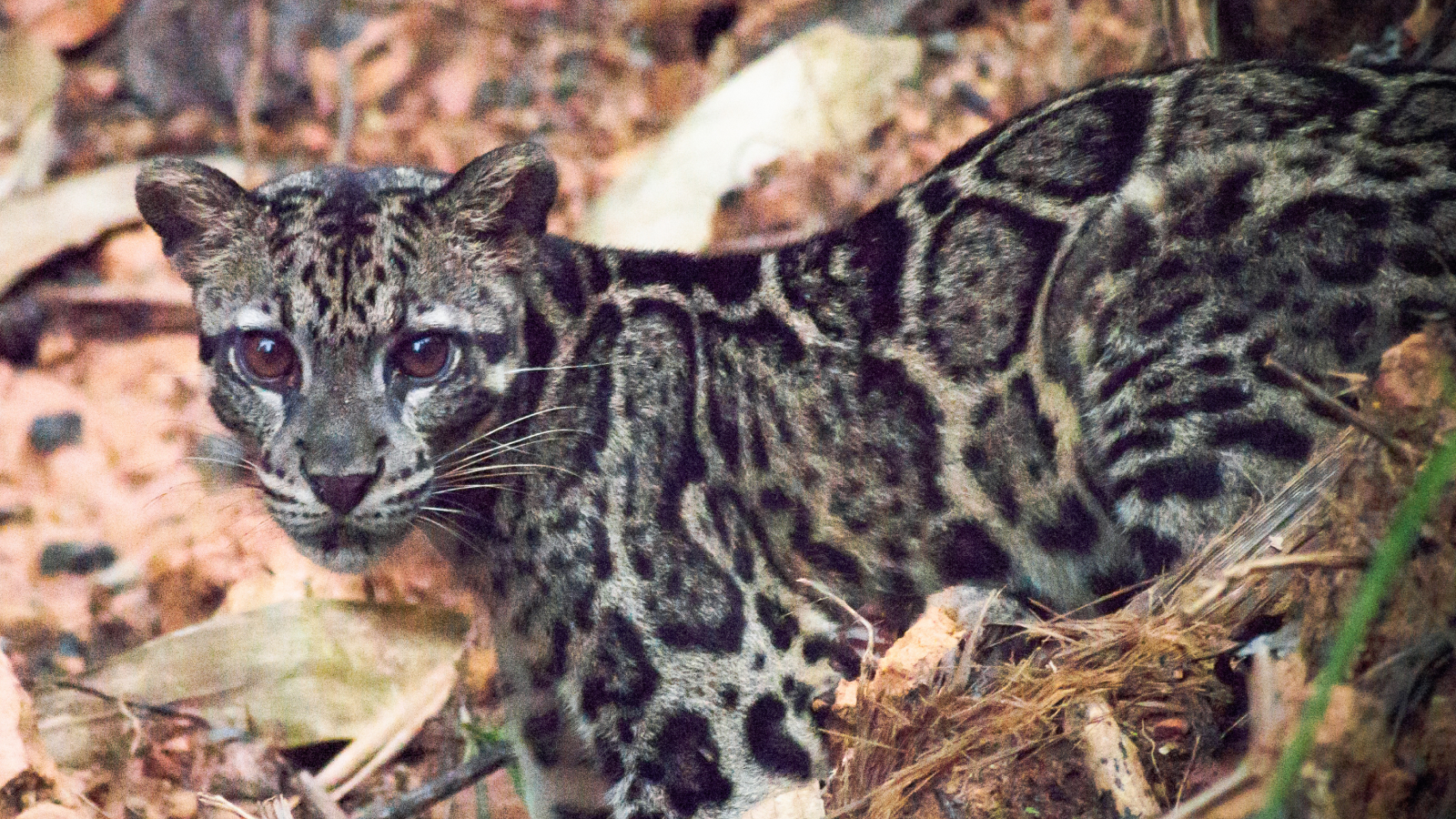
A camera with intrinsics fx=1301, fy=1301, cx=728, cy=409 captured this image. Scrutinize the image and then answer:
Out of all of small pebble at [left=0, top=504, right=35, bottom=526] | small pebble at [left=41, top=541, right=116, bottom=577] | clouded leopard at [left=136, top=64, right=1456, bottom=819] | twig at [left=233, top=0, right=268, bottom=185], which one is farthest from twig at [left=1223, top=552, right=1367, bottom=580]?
twig at [left=233, top=0, right=268, bottom=185]

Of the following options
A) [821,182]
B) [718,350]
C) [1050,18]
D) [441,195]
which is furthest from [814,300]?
[1050,18]

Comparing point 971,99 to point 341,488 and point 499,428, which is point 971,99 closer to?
point 499,428

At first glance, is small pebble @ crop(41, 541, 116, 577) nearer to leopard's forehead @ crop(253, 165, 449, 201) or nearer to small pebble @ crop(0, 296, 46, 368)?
small pebble @ crop(0, 296, 46, 368)

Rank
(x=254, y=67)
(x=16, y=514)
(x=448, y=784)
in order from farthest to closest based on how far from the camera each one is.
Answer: (x=254, y=67)
(x=16, y=514)
(x=448, y=784)

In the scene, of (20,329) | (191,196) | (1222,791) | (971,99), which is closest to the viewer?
(1222,791)

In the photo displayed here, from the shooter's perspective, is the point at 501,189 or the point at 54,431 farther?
the point at 54,431

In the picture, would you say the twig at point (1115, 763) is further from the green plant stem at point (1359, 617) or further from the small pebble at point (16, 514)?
the small pebble at point (16, 514)

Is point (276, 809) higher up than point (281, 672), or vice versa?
point (276, 809)

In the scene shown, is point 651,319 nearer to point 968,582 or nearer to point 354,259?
point 354,259

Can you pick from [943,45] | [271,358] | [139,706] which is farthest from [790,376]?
[943,45]
